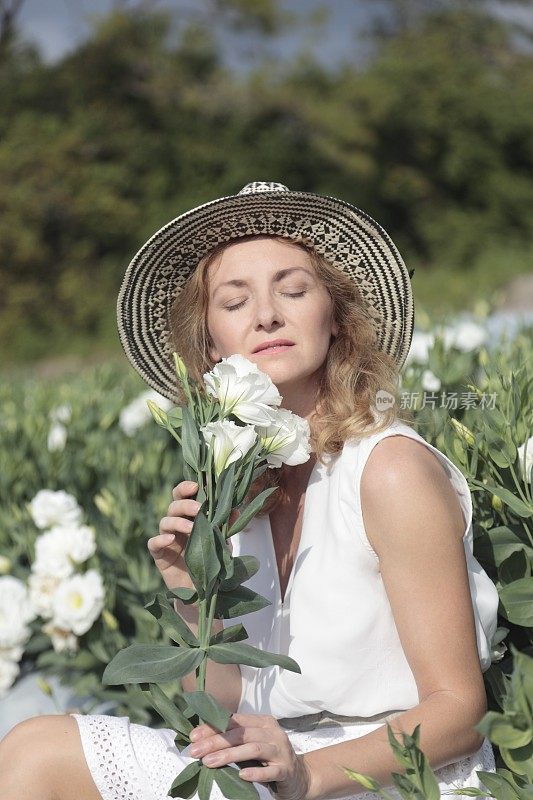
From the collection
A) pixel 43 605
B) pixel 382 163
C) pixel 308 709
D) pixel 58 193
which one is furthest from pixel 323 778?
pixel 382 163

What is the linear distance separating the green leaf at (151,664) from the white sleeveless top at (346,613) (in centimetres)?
33

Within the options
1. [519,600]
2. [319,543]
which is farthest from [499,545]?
[319,543]

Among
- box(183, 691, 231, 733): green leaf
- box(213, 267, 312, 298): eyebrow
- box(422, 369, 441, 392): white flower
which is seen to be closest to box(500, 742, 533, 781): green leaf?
box(183, 691, 231, 733): green leaf

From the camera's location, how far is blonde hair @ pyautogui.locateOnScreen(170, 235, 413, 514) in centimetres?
154

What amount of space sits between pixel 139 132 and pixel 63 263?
5.81 ft

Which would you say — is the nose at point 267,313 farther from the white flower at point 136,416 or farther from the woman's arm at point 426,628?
the white flower at point 136,416

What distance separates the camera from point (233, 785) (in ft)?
3.60

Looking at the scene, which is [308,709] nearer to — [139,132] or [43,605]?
[43,605]

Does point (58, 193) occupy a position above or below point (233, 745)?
above

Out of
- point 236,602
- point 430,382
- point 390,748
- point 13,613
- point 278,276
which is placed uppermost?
point 278,276

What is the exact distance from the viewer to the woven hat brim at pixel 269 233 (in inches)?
63.6

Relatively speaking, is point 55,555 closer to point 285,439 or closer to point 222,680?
point 222,680

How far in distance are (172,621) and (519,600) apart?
50 cm

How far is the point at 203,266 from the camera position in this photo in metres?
1.71
